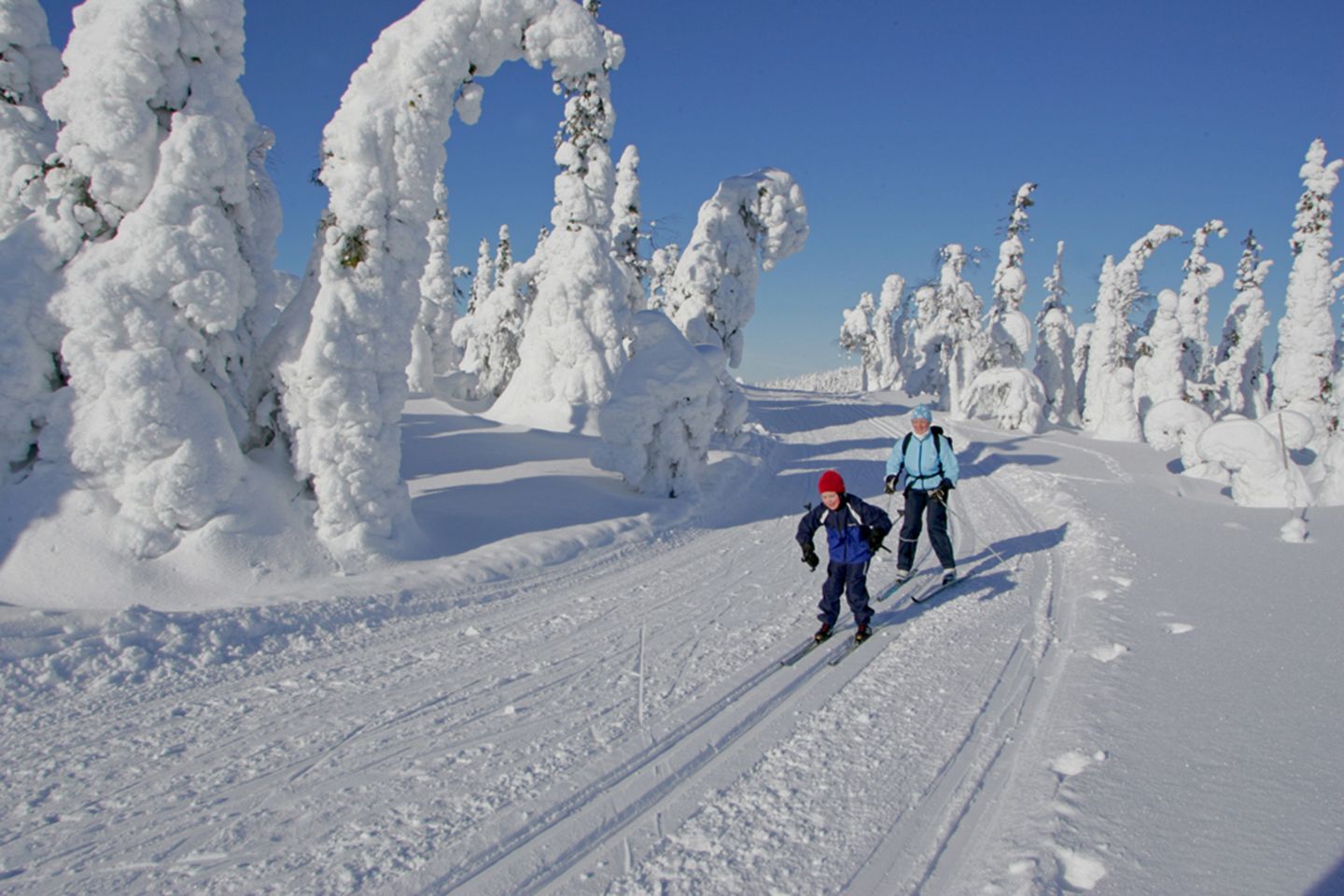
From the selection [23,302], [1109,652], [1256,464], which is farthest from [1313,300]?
[23,302]

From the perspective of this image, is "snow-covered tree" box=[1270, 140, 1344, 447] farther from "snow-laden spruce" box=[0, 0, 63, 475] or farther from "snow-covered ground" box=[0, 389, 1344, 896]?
"snow-laden spruce" box=[0, 0, 63, 475]

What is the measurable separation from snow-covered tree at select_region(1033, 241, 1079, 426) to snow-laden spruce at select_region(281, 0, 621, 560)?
39.5 metres

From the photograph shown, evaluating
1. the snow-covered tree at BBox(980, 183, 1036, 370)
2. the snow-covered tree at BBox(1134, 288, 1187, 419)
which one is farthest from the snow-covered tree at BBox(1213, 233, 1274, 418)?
the snow-covered tree at BBox(980, 183, 1036, 370)

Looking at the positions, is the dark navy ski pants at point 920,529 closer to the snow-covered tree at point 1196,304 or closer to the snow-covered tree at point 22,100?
the snow-covered tree at point 22,100

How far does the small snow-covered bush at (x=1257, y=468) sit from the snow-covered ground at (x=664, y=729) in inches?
136

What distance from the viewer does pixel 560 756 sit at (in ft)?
14.3

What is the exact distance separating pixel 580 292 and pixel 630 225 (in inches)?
211

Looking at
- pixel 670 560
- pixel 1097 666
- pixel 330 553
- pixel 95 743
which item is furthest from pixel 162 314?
pixel 1097 666

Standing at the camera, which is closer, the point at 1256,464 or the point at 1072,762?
the point at 1072,762

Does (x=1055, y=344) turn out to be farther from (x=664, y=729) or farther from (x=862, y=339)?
(x=664, y=729)

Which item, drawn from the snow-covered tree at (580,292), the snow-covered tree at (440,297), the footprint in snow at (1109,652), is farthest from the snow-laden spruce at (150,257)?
the snow-covered tree at (440,297)

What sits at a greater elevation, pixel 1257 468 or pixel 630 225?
pixel 630 225

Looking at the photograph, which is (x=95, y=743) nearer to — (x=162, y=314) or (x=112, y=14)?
(x=162, y=314)

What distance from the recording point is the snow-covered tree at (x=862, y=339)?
2500 inches
